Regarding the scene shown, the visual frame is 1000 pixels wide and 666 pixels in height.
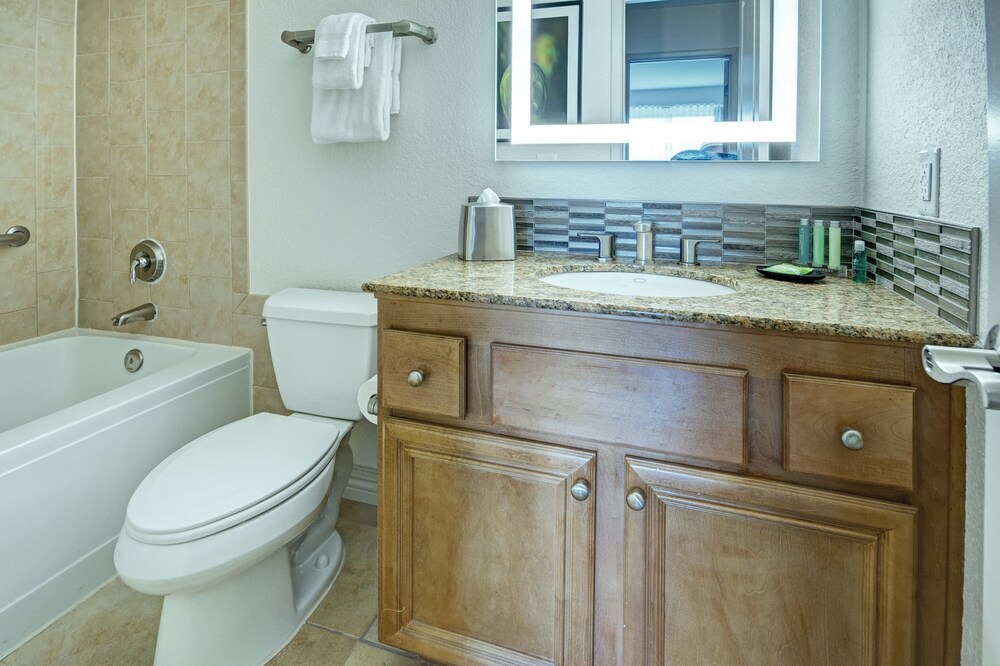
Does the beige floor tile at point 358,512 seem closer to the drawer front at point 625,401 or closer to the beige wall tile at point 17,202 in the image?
Answer: the drawer front at point 625,401

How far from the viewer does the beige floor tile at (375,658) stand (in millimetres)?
1469

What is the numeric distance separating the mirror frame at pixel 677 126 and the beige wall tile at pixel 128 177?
141 cm

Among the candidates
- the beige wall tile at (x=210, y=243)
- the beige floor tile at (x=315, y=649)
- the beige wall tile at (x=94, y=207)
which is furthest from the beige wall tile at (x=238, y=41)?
the beige floor tile at (x=315, y=649)

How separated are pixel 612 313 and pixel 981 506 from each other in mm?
598

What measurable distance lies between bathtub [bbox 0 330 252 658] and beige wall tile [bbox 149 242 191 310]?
0.15m

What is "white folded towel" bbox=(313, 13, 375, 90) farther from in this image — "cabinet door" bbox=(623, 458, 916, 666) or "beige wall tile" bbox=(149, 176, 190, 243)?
"cabinet door" bbox=(623, 458, 916, 666)

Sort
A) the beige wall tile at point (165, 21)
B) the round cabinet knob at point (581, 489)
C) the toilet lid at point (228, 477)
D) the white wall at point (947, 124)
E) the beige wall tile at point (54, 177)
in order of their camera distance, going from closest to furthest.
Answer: the white wall at point (947, 124)
the round cabinet knob at point (581, 489)
the toilet lid at point (228, 477)
the beige wall tile at point (165, 21)
the beige wall tile at point (54, 177)

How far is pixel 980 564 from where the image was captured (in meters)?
0.89

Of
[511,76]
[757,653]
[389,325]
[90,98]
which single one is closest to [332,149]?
[511,76]

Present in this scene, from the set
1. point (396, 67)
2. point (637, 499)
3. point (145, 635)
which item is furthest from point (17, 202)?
point (637, 499)

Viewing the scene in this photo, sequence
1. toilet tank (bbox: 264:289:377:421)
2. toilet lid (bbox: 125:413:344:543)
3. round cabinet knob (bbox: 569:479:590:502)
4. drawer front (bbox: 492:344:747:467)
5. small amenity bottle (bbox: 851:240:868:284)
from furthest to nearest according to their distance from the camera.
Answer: toilet tank (bbox: 264:289:377:421) < small amenity bottle (bbox: 851:240:868:284) < toilet lid (bbox: 125:413:344:543) < round cabinet knob (bbox: 569:479:590:502) < drawer front (bbox: 492:344:747:467)

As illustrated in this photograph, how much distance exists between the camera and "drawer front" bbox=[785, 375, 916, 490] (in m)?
0.92

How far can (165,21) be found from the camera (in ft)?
6.96

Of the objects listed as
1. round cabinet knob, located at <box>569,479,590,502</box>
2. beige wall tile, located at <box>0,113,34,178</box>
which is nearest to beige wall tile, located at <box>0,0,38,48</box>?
beige wall tile, located at <box>0,113,34,178</box>
